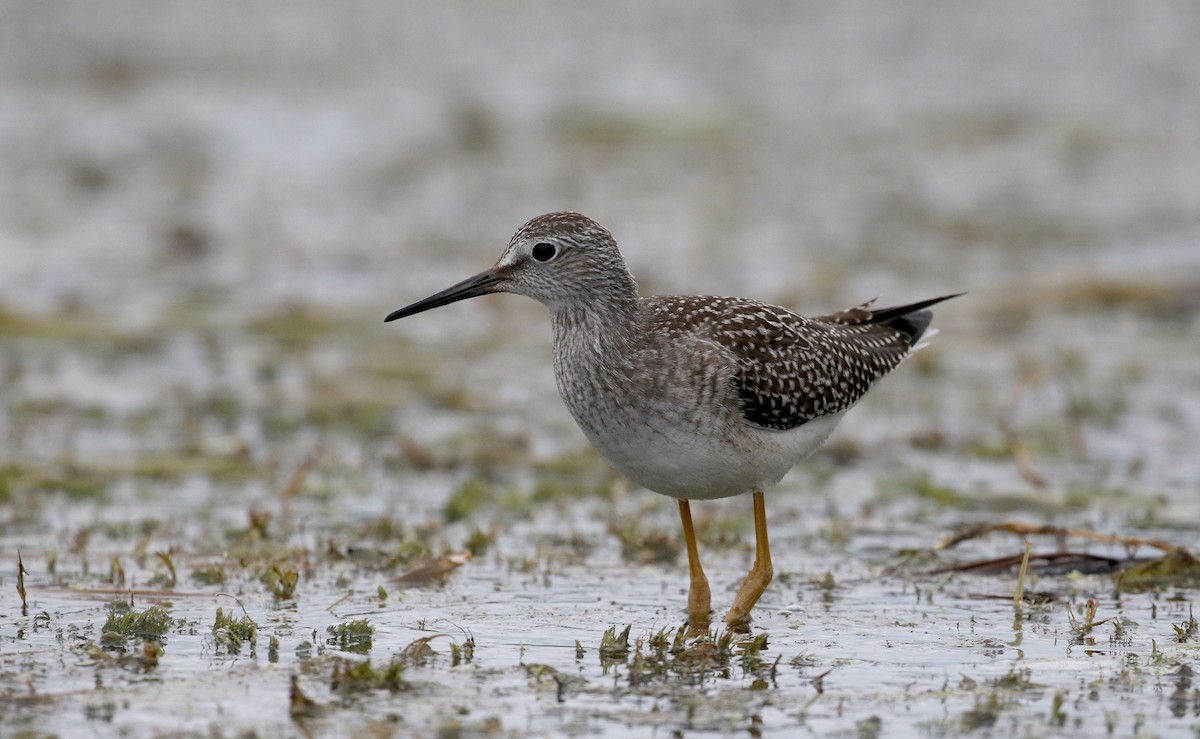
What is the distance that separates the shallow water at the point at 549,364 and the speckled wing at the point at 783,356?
0.97m

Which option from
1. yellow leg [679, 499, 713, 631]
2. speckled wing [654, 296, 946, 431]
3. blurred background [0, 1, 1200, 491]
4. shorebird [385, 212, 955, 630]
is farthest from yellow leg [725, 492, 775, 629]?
blurred background [0, 1, 1200, 491]

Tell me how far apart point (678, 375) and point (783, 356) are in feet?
2.58

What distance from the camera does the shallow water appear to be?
21.7 feet

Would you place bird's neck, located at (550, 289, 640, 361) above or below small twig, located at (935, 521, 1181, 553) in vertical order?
above

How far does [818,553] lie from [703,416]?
6.91 feet

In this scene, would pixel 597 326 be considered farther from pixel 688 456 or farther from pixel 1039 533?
pixel 1039 533

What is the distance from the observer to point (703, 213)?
64.7ft

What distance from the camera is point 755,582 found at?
779 cm

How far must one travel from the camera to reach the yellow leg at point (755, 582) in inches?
299

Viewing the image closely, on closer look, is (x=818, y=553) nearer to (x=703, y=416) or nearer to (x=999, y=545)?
(x=999, y=545)

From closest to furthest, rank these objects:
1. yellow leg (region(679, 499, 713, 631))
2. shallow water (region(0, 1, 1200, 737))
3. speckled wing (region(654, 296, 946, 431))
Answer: shallow water (region(0, 1, 1200, 737)), yellow leg (region(679, 499, 713, 631)), speckled wing (region(654, 296, 946, 431))

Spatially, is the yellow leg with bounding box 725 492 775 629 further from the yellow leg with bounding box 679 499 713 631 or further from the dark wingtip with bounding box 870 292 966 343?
the dark wingtip with bounding box 870 292 966 343

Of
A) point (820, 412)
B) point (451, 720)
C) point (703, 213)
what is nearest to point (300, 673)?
point (451, 720)

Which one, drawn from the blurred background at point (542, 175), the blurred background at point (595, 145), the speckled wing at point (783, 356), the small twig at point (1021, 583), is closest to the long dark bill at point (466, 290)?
the speckled wing at point (783, 356)
